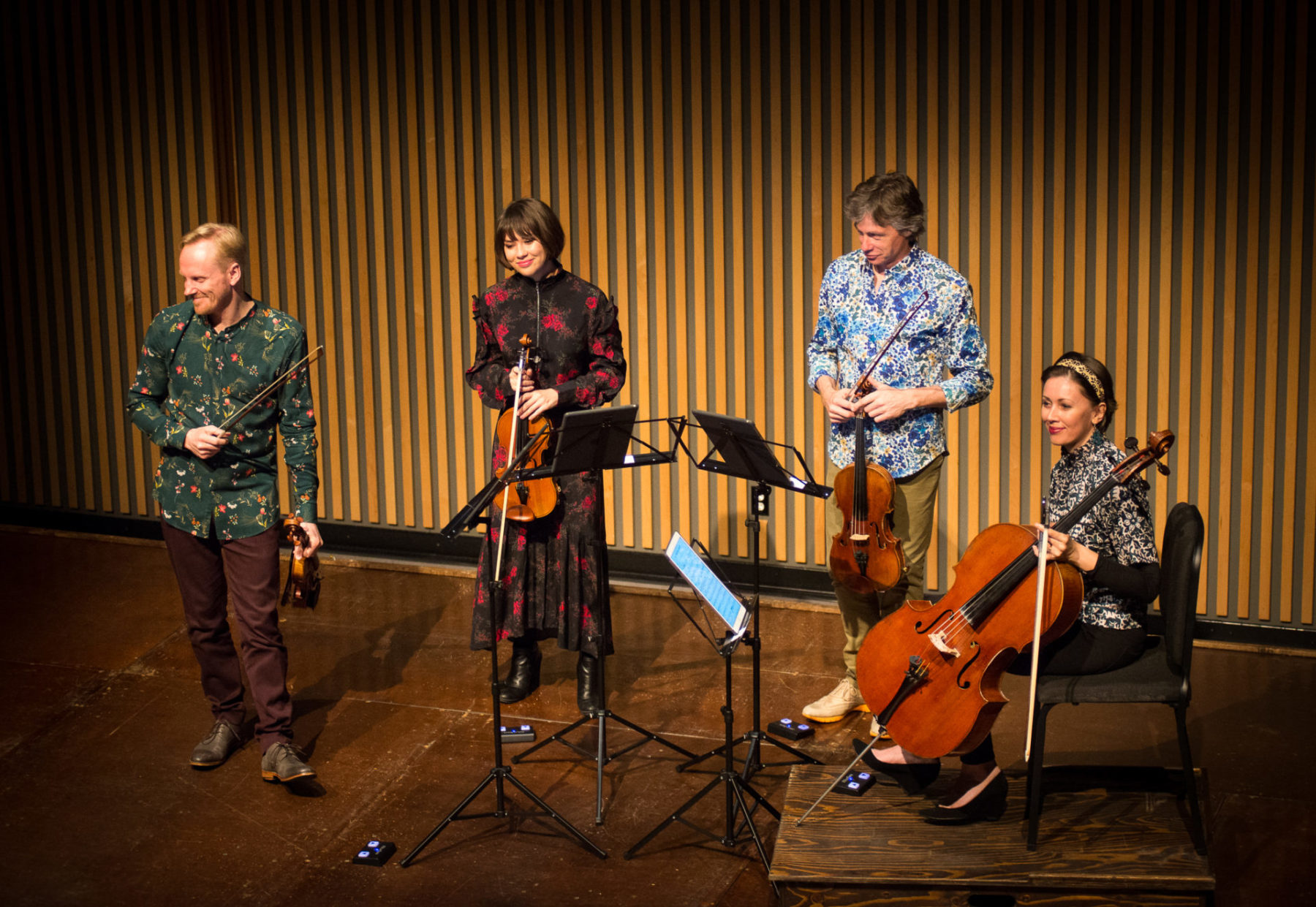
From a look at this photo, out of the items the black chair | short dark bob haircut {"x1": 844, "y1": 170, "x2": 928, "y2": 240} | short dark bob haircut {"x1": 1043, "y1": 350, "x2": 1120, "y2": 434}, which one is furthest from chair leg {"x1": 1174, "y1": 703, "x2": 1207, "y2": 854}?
short dark bob haircut {"x1": 844, "y1": 170, "x2": 928, "y2": 240}

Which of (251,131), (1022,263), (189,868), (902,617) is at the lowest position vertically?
(189,868)

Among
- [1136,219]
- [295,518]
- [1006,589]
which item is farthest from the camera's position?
[1136,219]

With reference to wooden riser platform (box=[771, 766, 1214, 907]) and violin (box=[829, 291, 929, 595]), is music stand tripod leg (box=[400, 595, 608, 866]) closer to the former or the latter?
wooden riser platform (box=[771, 766, 1214, 907])

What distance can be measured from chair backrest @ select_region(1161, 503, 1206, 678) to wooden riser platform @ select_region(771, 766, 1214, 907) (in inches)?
16.1

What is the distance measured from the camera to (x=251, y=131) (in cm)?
602

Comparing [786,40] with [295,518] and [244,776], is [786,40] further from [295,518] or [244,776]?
[244,776]

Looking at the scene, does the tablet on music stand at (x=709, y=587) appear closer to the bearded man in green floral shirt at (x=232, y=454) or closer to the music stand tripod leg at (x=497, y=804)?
the music stand tripod leg at (x=497, y=804)

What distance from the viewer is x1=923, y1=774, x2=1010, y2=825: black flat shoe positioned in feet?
11.5

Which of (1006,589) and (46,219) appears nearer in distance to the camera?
(1006,589)

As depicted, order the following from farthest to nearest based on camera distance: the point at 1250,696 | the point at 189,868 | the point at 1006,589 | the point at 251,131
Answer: the point at 251,131
the point at 1250,696
the point at 189,868
the point at 1006,589

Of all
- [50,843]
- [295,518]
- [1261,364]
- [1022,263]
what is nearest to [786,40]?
[1022,263]

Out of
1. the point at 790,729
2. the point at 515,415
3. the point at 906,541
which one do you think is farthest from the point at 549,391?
the point at 790,729

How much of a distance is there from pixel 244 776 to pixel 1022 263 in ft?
10.1

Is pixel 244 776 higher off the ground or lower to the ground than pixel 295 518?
lower
